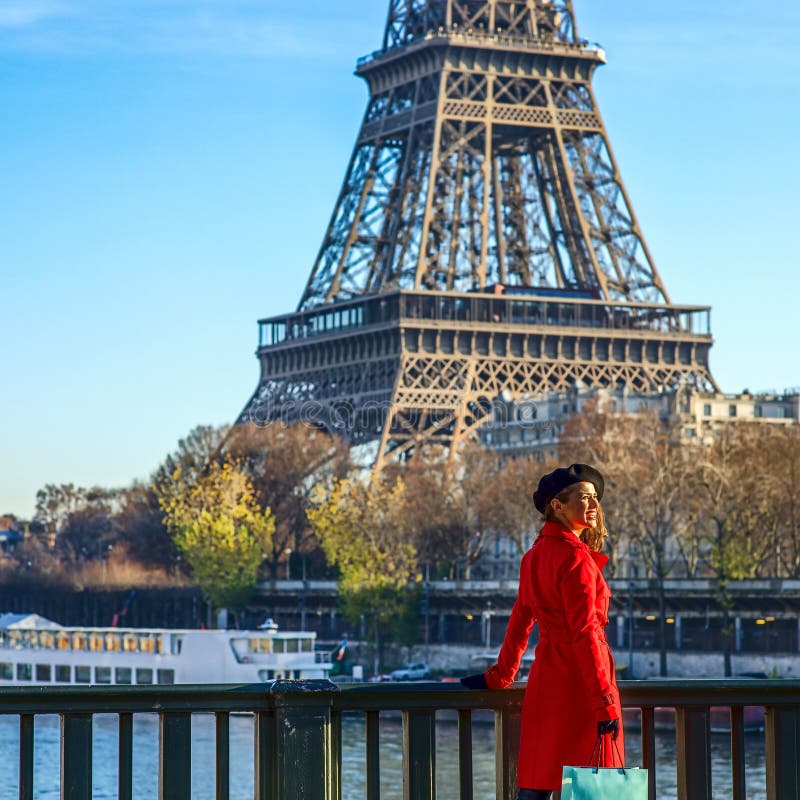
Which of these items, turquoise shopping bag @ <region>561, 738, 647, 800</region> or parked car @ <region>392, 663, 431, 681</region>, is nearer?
turquoise shopping bag @ <region>561, 738, 647, 800</region>

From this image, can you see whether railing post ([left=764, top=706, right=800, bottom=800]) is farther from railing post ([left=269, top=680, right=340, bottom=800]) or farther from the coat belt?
railing post ([left=269, top=680, right=340, bottom=800])

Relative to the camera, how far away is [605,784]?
26.1 ft

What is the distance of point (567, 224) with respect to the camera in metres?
92.0

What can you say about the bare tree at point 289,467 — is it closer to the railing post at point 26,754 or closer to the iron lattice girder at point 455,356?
the iron lattice girder at point 455,356

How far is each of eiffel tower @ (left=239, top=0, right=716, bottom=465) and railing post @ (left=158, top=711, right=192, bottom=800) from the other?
7563 centimetres

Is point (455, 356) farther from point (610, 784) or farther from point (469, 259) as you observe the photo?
point (610, 784)

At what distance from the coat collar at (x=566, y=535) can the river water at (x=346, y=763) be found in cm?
2792

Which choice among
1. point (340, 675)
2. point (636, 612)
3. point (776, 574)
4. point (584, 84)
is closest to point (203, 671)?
point (340, 675)

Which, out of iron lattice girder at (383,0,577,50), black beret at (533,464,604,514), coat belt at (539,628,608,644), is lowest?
coat belt at (539,628,608,644)

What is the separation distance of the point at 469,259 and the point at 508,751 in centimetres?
8489

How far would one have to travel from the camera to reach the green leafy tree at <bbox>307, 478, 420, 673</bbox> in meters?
73.7

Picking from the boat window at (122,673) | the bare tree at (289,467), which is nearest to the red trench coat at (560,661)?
the boat window at (122,673)

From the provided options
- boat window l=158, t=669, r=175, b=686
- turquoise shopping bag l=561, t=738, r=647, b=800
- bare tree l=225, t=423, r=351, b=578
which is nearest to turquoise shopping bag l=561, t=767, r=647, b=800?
turquoise shopping bag l=561, t=738, r=647, b=800

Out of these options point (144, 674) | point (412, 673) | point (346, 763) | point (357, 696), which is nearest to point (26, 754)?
point (357, 696)
